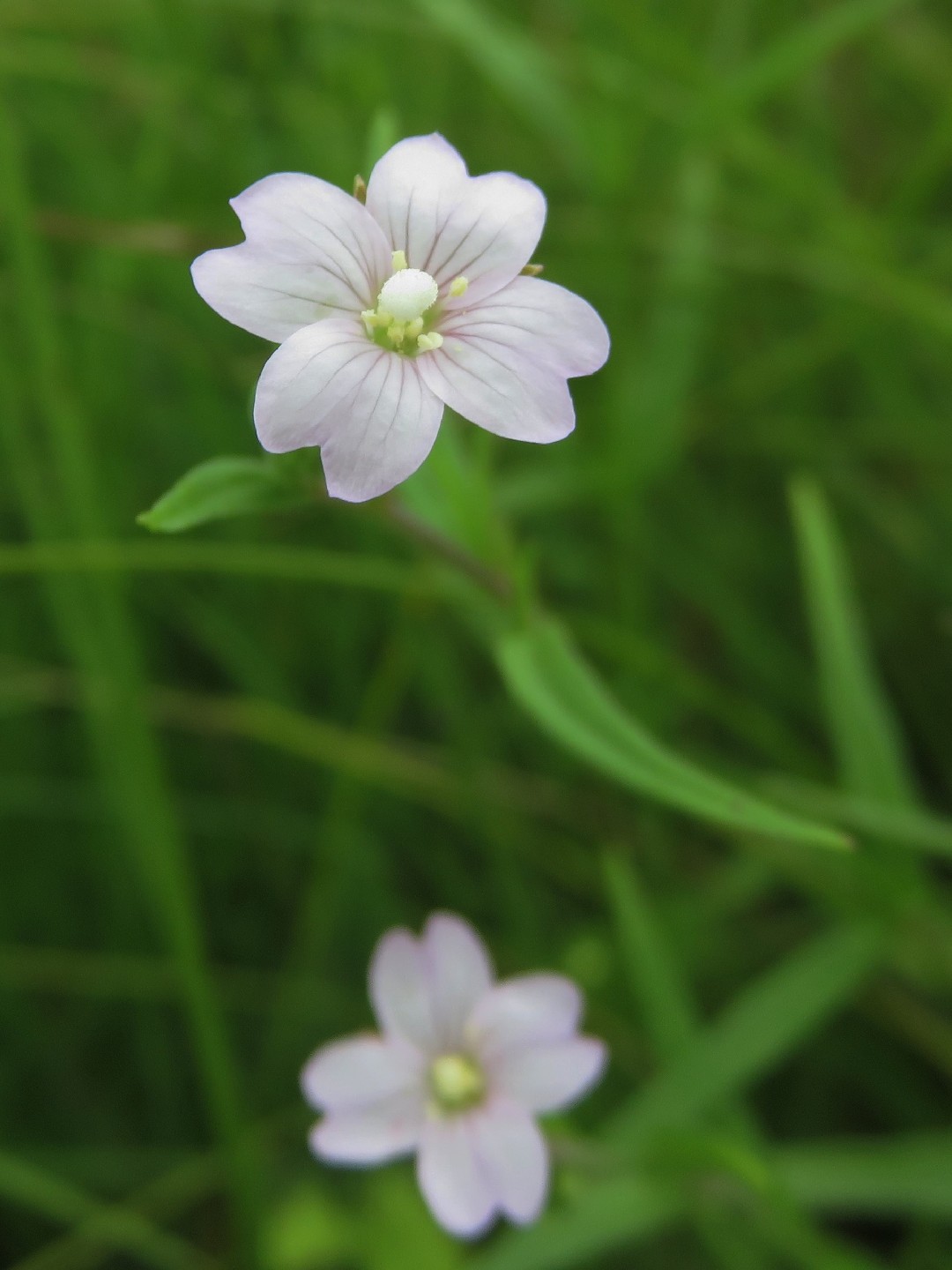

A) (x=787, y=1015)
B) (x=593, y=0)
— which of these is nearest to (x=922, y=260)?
(x=593, y=0)

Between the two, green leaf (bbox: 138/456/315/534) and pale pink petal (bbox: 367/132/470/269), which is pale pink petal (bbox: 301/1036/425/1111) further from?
pale pink petal (bbox: 367/132/470/269)

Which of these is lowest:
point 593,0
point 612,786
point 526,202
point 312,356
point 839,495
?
point 312,356

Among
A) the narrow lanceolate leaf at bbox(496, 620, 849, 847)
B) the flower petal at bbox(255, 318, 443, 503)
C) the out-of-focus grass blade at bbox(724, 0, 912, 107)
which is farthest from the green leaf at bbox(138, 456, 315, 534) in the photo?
the out-of-focus grass blade at bbox(724, 0, 912, 107)

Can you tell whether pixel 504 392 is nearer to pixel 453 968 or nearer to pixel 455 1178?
pixel 453 968

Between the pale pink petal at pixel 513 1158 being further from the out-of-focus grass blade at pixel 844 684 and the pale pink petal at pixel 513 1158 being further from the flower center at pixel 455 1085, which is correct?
the out-of-focus grass blade at pixel 844 684

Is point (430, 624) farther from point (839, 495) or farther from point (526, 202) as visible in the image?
point (526, 202)

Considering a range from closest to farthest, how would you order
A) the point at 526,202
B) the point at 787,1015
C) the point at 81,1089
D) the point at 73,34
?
the point at 526,202 < the point at 787,1015 < the point at 81,1089 < the point at 73,34
